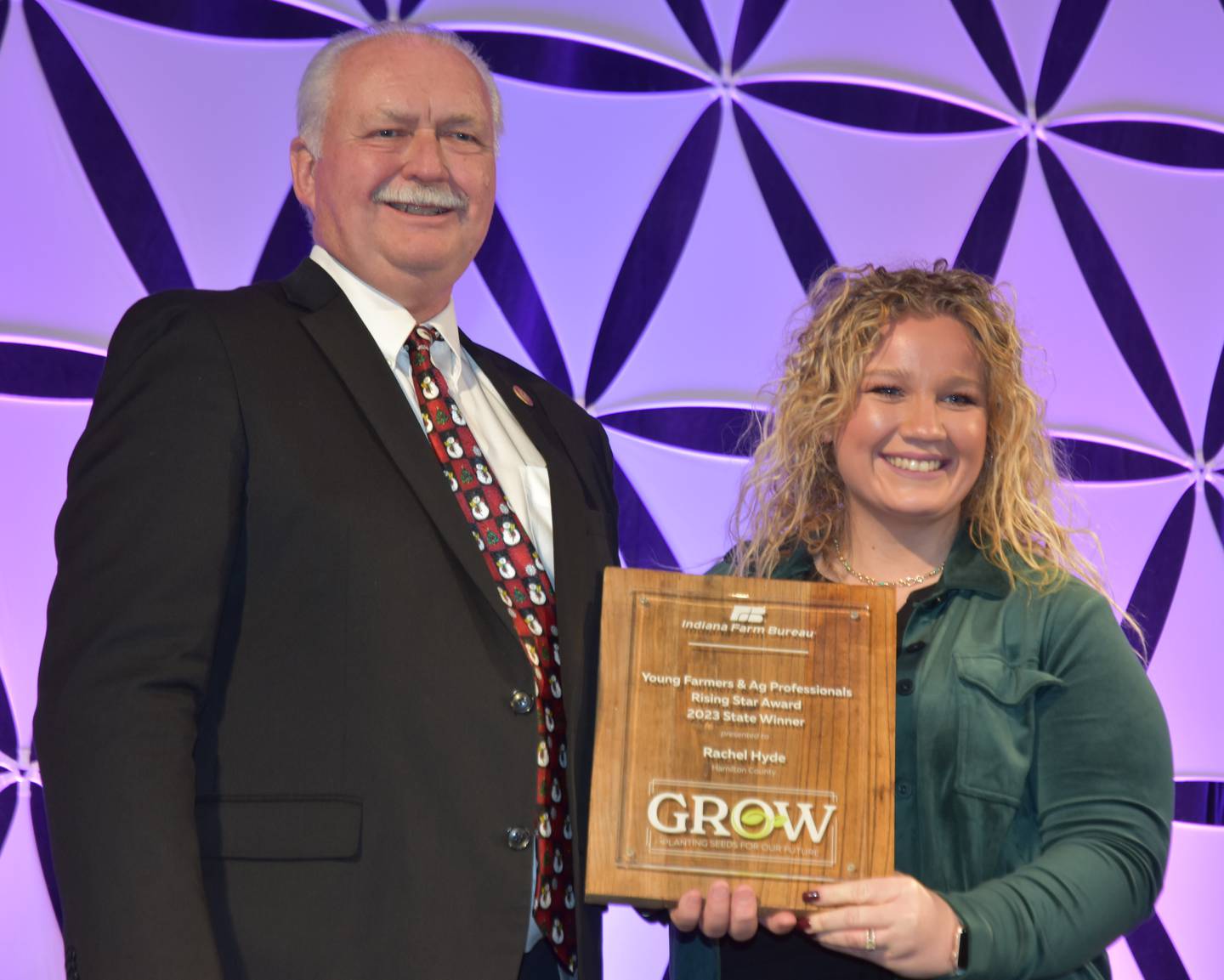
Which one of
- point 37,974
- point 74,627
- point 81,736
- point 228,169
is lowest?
point 37,974

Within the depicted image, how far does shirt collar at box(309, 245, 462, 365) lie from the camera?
2.51m

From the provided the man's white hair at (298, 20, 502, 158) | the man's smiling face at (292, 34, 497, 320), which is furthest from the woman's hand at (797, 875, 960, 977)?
the man's white hair at (298, 20, 502, 158)

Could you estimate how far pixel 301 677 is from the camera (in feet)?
6.98

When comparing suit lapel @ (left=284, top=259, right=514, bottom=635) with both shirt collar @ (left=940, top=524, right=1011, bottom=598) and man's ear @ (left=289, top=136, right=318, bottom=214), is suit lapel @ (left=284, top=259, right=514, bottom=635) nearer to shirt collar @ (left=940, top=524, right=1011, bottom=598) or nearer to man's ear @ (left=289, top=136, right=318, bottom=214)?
man's ear @ (left=289, top=136, right=318, bottom=214)

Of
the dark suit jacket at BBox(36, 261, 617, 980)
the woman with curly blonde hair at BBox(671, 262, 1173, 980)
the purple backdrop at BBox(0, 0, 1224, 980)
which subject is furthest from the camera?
the purple backdrop at BBox(0, 0, 1224, 980)

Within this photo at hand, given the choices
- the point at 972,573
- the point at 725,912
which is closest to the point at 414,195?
the point at 972,573

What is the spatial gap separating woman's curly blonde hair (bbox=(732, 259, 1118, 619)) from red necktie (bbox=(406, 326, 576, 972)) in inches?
27.3

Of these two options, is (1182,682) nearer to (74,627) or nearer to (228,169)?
(228,169)

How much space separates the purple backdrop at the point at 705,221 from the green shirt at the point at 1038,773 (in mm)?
1602

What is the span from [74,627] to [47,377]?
185 cm

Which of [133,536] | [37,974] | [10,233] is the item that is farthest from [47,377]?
[133,536]

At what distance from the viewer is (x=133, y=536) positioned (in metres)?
2.03

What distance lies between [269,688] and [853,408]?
1.29 meters

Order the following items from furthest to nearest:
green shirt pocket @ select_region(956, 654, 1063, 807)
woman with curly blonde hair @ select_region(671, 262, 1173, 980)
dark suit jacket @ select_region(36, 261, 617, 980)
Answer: green shirt pocket @ select_region(956, 654, 1063, 807) → woman with curly blonde hair @ select_region(671, 262, 1173, 980) → dark suit jacket @ select_region(36, 261, 617, 980)
